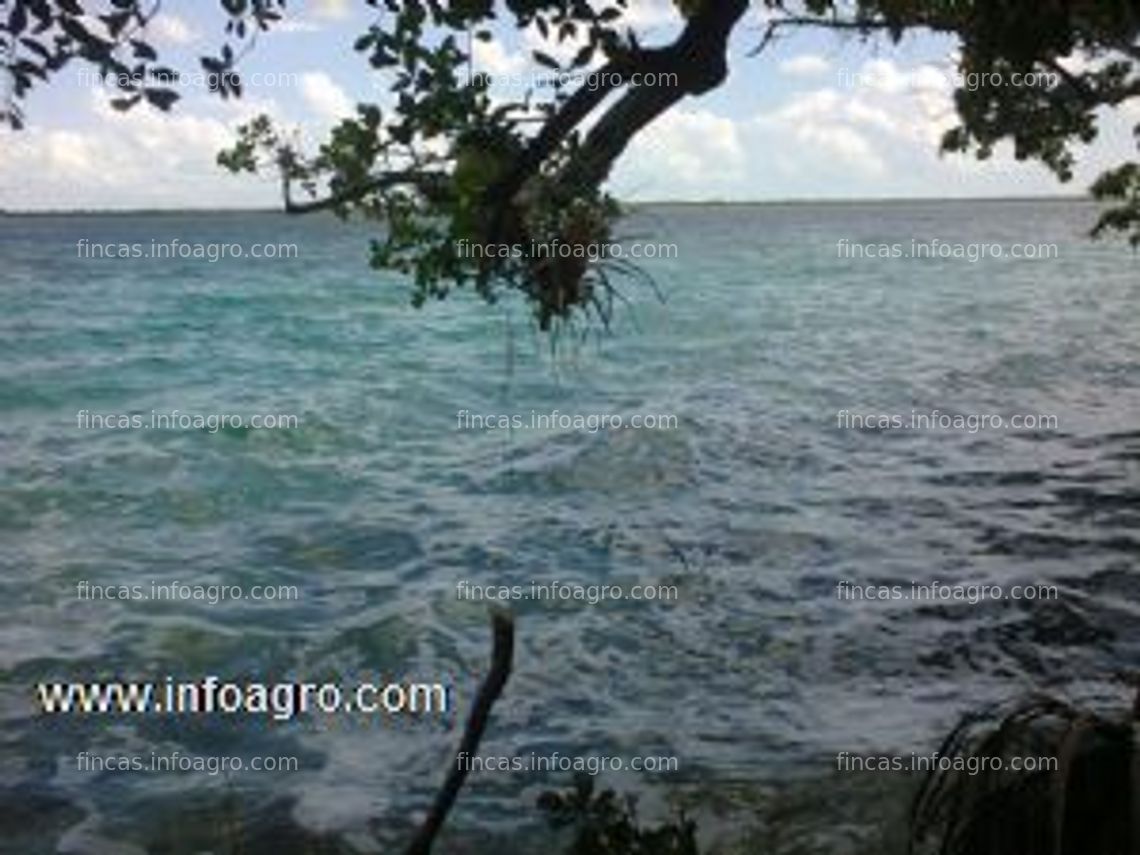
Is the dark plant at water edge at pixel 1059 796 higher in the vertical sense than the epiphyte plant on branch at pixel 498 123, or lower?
lower

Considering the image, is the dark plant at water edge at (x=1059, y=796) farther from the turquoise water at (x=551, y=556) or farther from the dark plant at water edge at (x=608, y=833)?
the turquoise water at (x=551, y=556)

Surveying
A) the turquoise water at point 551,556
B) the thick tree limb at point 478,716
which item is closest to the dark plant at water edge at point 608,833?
the thick tree limb at point 478,716

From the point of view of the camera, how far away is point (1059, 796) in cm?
412

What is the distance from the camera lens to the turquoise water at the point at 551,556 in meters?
9.16

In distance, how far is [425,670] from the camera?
431 inches

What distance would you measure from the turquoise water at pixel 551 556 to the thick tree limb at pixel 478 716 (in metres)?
2.04

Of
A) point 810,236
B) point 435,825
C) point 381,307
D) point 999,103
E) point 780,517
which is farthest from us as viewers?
point 810,236

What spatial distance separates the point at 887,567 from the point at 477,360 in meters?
21.1

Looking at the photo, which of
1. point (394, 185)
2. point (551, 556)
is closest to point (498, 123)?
point (394, 185)

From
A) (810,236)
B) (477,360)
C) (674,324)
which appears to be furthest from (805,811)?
(810,236)

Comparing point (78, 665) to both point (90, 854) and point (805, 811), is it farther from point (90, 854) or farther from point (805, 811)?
point (805, 811)

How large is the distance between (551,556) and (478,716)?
34.6 feet

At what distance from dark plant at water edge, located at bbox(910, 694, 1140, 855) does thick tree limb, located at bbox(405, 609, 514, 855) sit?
1862 mm

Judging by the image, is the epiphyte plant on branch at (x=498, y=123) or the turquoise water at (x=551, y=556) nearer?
the epiphyte plant on branch at (x=498, y=123)
